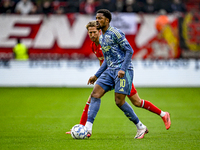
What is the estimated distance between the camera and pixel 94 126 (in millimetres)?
6727

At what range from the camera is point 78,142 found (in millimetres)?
5031

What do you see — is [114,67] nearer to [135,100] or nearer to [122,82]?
[122,82]

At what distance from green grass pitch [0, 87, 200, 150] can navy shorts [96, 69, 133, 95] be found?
80 centimetres

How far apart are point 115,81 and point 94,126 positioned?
172 cm

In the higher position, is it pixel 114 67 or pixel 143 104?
pixel 114 67

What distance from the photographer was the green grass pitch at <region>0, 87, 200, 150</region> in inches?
191

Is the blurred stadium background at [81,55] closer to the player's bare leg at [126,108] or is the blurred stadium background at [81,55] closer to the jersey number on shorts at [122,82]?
the player's bare leg at [126,108]

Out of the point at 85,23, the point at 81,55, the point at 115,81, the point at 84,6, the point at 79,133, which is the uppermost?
the point at 115,81

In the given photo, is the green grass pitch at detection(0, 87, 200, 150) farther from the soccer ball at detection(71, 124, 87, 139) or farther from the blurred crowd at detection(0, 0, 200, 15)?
the blurred crowd at detection(0, 0, 200, 15)

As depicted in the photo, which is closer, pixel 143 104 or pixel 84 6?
pixel 143 104

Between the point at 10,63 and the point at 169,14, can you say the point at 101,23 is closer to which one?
the point at 10,63

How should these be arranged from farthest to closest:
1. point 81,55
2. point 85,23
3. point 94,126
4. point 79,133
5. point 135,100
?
point 81,55
point 85,23
point 94,126
point 135,100
point 79,133

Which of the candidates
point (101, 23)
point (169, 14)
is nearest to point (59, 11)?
point (169, 14)

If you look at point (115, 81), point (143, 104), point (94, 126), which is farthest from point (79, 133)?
point (94, 126)
